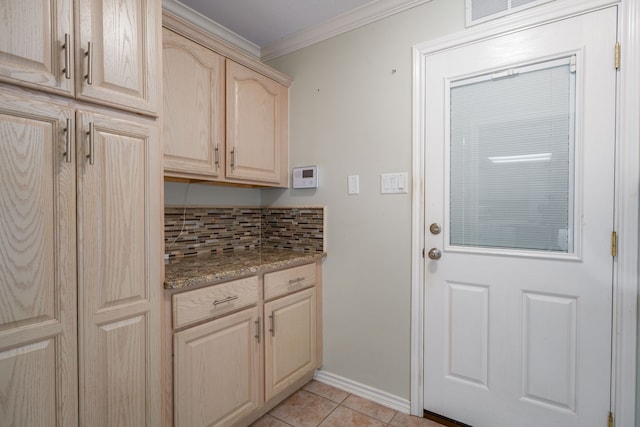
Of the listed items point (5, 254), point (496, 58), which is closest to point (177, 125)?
point (5, 254)

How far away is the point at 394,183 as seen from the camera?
1.89m

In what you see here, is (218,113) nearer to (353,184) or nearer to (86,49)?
(86,49)

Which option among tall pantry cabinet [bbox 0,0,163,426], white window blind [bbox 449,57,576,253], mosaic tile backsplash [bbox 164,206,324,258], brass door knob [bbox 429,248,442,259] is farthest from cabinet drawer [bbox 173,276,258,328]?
white window blind [bbox 449,57,576,253]

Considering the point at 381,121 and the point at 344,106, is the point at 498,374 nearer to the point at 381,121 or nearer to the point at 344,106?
Result: the point at 381,121

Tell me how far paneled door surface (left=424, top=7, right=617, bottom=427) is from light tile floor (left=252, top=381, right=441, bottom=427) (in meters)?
0.21

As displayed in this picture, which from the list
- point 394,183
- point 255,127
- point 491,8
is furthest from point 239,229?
point 491,8

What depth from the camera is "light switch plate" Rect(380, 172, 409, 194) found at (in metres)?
1.86

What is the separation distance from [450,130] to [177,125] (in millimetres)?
1428

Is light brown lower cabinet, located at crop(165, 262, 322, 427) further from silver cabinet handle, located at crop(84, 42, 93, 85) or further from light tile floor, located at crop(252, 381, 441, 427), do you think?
silver cabinet handle, located at crop(84, 42, 93, 85)

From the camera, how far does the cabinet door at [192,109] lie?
156cm

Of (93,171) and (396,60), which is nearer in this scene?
(93,171)

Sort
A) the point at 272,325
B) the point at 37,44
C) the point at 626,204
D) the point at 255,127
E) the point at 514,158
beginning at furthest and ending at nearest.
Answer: the point at 255,127 → the point at 272,325 → the point at 514,158 → the point at 626,204 → the point at 37,44

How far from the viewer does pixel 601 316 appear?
1.41 meters

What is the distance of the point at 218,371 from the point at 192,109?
51.3 inches
